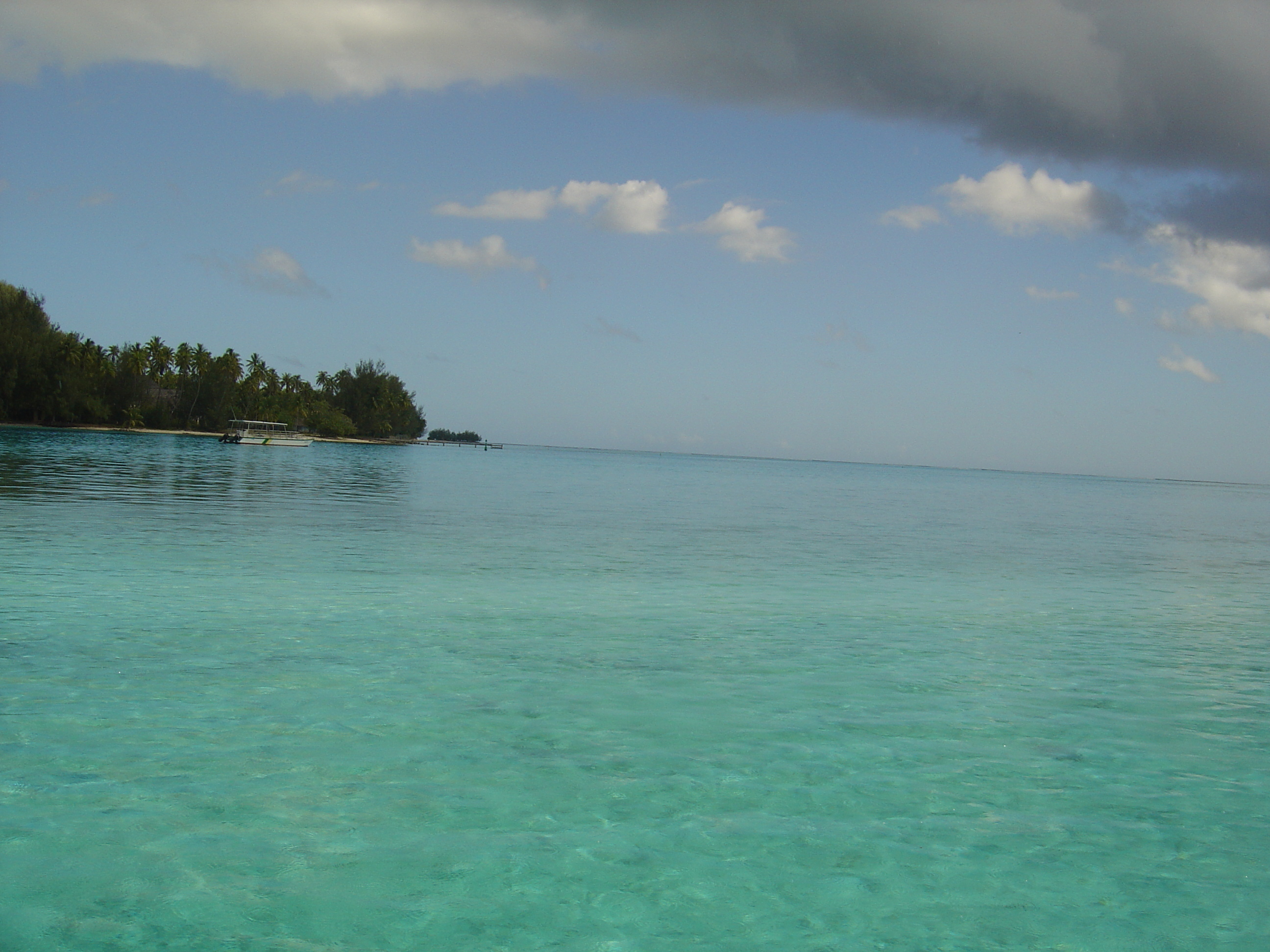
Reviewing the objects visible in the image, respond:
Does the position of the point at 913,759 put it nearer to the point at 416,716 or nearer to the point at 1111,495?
the point at 416,716

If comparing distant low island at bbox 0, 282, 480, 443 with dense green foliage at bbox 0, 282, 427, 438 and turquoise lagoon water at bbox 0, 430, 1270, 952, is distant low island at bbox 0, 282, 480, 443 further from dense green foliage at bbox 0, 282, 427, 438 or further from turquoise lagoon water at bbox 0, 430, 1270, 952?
turquoise lagoon water at bbox 0, 430, 1270, 952

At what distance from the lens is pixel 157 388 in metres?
119

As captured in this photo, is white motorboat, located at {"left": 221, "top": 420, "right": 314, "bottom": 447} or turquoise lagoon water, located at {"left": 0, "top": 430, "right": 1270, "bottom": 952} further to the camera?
white motorboat, located at {"left": 221, "top": 420, "right": 314, "bottom": 447}

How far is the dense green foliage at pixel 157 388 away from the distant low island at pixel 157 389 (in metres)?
0.11

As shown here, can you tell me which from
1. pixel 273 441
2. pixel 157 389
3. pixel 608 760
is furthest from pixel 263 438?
pixel 608 760

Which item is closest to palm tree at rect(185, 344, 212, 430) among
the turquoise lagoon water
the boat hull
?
the boat hull

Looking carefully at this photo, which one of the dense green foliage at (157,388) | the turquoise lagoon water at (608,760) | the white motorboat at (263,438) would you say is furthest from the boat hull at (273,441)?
the turquoise lagoon water at (608,760)

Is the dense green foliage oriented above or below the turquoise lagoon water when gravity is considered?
above

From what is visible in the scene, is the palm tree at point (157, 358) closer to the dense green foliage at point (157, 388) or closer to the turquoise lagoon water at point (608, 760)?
the dense green foliage at point (157, 388)

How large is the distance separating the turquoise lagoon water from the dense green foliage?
90.9 meters

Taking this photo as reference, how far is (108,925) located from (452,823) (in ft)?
6.31

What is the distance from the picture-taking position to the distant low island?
95.9 meters

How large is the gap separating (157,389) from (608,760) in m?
126

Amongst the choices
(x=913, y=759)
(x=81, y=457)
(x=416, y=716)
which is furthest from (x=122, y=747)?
(x=81, y=457)
